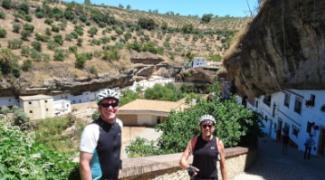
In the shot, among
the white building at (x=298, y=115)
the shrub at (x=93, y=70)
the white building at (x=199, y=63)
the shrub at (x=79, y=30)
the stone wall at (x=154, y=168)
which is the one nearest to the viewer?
the stone wall at (x=154, y=168)

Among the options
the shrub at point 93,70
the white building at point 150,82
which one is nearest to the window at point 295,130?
the shrub at point 93,70

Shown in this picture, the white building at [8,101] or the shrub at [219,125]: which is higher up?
the shrub at [219,125]

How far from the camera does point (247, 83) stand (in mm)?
23484

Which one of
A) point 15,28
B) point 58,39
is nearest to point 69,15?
point 58,39

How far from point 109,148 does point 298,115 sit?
17.1 meters

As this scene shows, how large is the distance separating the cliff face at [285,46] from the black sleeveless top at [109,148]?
13.7 meters

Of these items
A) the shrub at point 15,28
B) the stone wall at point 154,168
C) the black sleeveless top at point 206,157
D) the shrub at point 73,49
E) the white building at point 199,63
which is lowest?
the stone wall at point 154,168

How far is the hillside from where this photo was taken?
48.4 m

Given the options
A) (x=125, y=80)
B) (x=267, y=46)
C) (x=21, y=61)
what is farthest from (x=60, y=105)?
(x=267, y=46)

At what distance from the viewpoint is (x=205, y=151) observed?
16.7 ft

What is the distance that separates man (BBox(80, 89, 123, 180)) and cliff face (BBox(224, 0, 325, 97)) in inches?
538

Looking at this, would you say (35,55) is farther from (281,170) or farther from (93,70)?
(281,170)

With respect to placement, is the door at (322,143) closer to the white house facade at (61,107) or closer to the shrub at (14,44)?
the white house facade at (61,107)

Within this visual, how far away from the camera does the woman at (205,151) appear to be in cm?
510
